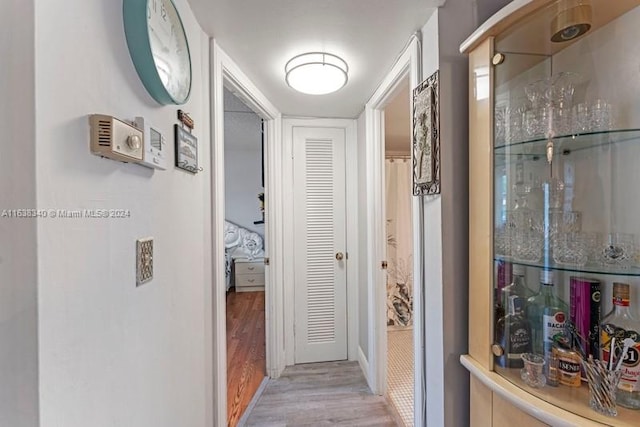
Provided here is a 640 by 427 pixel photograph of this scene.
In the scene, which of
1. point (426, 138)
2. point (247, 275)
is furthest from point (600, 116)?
point (247, 275)

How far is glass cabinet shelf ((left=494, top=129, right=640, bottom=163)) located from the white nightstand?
13.9 ft

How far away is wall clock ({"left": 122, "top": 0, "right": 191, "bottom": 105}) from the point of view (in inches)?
A: 29.7

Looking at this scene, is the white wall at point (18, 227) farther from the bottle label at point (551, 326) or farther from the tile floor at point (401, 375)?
the tile floor at point (401, 375)

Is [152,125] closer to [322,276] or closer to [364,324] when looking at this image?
[322,276]

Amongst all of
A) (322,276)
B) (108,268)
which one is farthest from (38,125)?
(322,276)

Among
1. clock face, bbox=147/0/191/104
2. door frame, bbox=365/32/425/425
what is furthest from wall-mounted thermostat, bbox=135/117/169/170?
door frame, bbox=365/32/425/425

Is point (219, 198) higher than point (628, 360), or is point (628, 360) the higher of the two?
point (219, 198)

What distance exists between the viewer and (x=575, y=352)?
0.89 meters

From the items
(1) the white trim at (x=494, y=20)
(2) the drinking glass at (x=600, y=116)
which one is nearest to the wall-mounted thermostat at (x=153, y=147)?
(1) the white trim at (x=494, y=20)

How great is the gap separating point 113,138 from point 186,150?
52 centimetres

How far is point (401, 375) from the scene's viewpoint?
7.77 ft

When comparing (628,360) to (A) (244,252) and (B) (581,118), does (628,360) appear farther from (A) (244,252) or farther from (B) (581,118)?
(A) (244,252)

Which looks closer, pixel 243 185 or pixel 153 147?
pixel 153 147

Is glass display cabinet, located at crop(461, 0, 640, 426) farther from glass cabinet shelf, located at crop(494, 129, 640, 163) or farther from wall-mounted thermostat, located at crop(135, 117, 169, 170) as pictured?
wall-mounted thermostat, located at crop(135, 117, 169, 170)
